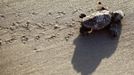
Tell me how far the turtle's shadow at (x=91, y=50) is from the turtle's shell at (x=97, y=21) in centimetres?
10

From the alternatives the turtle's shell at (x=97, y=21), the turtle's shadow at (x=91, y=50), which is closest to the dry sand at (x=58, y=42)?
the turtle's shadow at (x=91, y=50)

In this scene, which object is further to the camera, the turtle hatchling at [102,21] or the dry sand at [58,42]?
the turtle hatchling at [102,21]

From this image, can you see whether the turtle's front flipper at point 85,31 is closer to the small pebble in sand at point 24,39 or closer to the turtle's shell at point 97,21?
the turtle's shell at point 97,21

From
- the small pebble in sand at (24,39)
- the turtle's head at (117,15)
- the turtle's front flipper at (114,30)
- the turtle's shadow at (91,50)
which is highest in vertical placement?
the turtle's head at (117,15)

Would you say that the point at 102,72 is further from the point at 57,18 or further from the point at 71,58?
the point at 57,18

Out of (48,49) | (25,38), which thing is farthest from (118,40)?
(25,38)

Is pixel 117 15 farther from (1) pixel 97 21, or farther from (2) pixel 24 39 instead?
(2) pixel 24 39

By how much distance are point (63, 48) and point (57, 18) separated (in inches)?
19.2

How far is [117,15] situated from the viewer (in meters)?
3.81

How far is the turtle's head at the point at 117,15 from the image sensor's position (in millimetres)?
3807

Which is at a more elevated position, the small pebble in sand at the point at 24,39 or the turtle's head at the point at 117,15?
the turtle's head at the point at 117,15

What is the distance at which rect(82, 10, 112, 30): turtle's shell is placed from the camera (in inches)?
147

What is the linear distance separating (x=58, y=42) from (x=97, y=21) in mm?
488

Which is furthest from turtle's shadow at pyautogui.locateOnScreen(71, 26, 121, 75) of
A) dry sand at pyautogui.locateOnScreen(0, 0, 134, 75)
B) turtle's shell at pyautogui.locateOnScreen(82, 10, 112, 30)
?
turtle's shell at pyautogui.locateOnScreen(82, 10, 112, 30)
